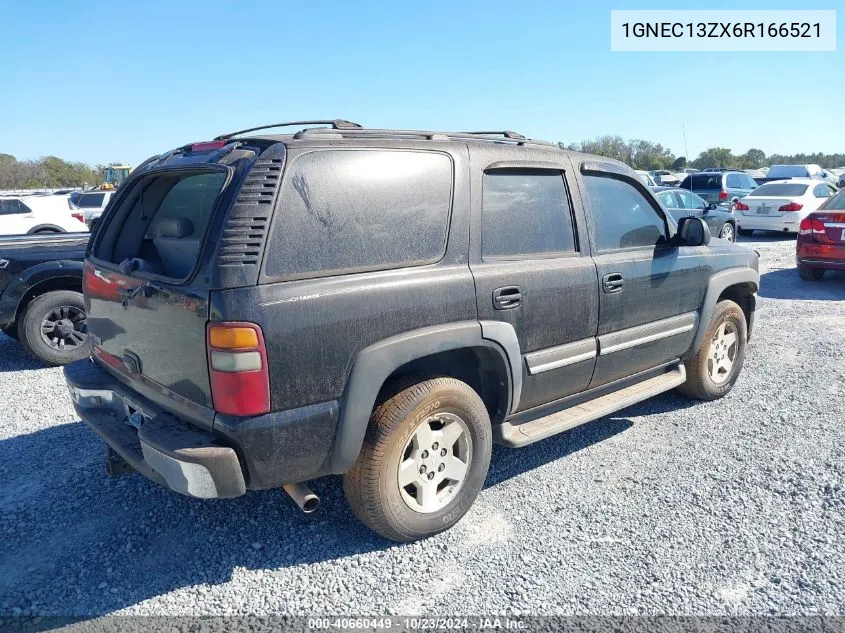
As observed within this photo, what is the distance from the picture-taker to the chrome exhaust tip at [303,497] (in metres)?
2.78

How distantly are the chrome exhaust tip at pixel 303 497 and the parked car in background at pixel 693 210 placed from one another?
478 inches

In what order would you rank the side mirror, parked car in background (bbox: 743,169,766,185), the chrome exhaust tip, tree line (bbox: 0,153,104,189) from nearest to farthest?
the chrome exhaust tip
the side mirror
parked car in background (bbox: 743,169,766,185)
tree line (bbox: 0,153,104,189)

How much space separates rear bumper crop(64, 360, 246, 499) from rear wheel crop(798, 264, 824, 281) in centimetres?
969

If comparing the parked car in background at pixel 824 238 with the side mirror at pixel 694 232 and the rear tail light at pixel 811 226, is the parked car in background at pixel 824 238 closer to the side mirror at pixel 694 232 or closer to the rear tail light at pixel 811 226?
the rear tail light at pixel 811 226

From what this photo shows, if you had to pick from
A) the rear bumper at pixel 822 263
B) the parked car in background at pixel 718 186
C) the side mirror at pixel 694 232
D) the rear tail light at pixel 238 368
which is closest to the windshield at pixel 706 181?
the parked car in background at pixel 718 186

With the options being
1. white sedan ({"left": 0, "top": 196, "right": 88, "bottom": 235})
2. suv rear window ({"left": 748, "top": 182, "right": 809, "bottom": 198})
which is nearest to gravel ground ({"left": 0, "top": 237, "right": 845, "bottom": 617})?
white sedan ({"left": 0, "top": 196, "right": 88, "bottom": 235})

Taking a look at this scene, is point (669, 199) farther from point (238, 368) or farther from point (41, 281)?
point (238, 368)

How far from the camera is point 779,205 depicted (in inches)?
584

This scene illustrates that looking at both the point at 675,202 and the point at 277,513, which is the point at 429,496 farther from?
the point at 675,202

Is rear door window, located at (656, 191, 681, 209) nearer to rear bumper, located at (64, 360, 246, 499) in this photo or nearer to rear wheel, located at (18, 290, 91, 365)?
rear wheel, located at (18, 290, 91, 365)

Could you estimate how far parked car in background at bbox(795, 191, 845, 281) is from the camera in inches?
359

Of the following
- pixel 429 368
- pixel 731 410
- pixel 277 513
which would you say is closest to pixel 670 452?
pixel 731 410

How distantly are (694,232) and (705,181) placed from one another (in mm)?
16380

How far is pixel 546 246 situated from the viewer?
3.57m
